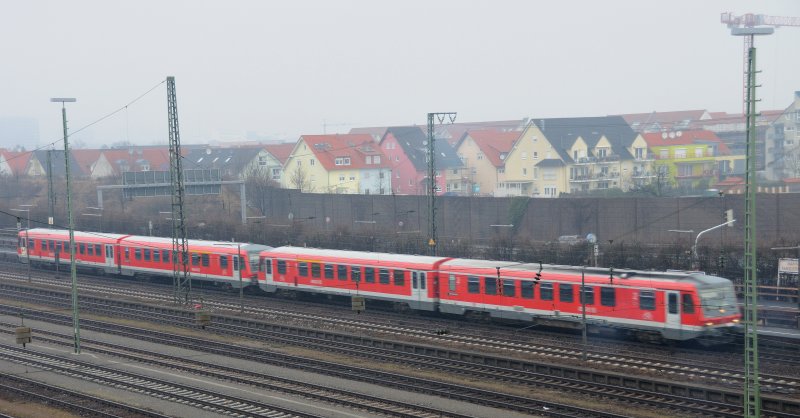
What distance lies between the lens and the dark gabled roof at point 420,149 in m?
77.1

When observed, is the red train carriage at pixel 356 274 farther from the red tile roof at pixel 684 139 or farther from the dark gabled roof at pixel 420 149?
the red tile roof at pixel 684 139

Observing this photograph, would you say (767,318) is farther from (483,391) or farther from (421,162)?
(421,162)

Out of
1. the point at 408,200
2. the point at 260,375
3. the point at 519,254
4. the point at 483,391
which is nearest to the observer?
the point at 483,391

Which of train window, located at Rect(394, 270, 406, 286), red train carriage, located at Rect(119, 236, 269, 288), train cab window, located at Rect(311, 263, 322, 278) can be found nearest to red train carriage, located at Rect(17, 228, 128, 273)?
red train carriage, located at Rect(119, 236, 269, 288)

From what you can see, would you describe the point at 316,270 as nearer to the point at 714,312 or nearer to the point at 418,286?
the point at 418,286

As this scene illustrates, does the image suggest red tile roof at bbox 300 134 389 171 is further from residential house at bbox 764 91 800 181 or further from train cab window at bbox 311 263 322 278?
train cab window at bbox 311 263 322 278

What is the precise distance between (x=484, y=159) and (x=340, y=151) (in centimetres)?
1342

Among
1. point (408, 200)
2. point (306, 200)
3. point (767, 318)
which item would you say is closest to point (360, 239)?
point (408, 200)

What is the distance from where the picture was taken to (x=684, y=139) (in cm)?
7212

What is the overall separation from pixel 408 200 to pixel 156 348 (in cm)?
3121

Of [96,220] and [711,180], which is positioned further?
[711,180]

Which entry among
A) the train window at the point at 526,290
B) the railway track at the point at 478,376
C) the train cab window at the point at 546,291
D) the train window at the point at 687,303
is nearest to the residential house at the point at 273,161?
the railway track at the point at 478,376

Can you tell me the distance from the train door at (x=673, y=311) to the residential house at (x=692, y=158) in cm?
4625

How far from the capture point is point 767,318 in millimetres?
27188
